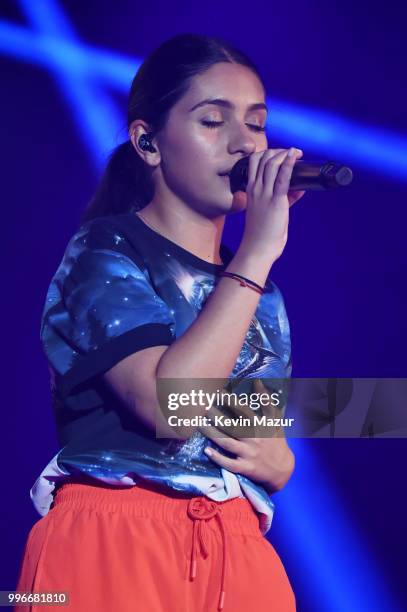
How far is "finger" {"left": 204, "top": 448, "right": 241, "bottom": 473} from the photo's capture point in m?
1.15

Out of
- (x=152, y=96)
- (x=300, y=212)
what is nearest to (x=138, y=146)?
(x=152, y=96)

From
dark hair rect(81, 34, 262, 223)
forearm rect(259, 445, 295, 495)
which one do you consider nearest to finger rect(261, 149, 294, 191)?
dark hair rect(81, 34, 262, 223)

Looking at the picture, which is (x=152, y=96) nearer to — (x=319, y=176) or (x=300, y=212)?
(x=319, y=176)

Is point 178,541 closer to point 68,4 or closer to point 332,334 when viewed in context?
point 332,334

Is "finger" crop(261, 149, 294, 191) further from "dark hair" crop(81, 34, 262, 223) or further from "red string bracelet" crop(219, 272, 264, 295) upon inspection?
"dark hair" crop(81, 34, 262, 223)

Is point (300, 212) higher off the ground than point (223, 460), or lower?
higher

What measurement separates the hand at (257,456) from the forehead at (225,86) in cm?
38

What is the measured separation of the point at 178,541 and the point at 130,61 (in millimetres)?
1239

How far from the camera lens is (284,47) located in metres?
2.08

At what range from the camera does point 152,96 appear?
54.5 inches

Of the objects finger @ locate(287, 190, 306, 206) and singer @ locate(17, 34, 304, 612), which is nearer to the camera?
singer @ locate(17, 34, 304, 612)

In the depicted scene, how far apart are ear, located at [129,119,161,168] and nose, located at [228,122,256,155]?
0.39 feet

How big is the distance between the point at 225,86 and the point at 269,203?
0.23 m

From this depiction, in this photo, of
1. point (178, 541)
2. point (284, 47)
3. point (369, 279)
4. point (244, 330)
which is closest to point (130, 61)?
point (284, 47)
